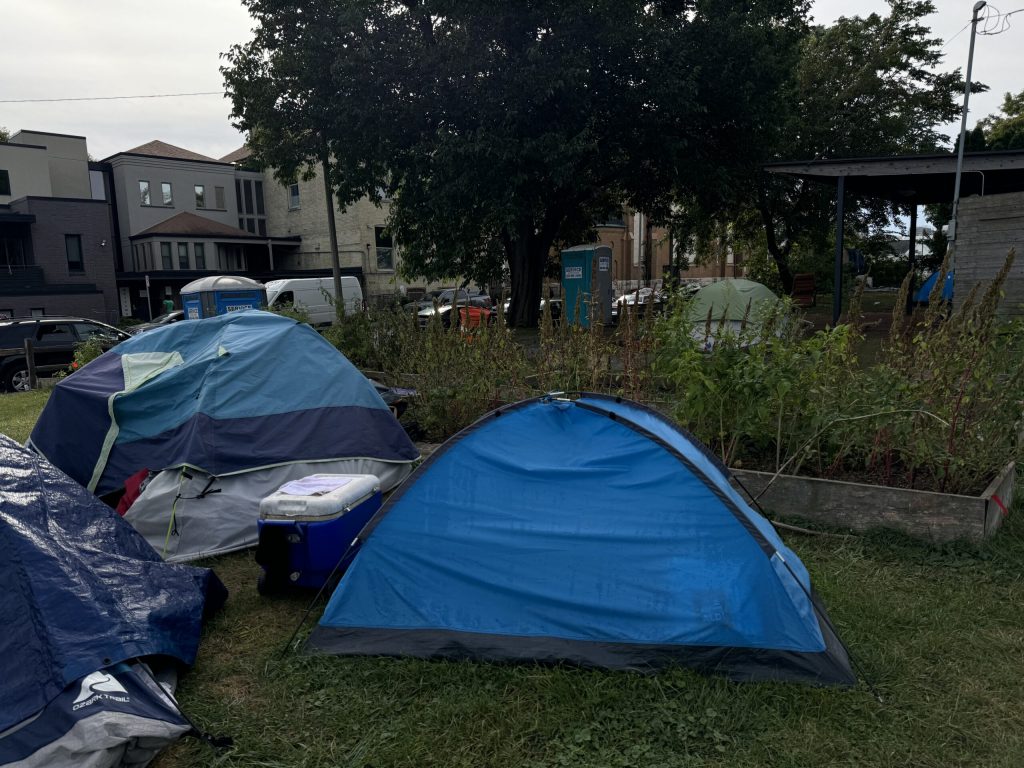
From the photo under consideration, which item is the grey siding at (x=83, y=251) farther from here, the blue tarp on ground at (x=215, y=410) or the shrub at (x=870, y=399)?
the shrub at (x=870, y=399)

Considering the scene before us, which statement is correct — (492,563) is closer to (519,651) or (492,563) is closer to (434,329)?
(519,651)

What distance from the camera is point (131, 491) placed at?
16.1 ft

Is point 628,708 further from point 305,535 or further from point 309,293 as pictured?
point 309,293

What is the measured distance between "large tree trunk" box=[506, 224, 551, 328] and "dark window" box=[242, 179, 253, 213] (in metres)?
28.5

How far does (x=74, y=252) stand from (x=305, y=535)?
35.0 meters

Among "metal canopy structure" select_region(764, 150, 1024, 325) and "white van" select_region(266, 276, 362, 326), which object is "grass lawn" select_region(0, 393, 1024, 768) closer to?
"metal canopy structure" select_region(764, 150, 1024, 325)

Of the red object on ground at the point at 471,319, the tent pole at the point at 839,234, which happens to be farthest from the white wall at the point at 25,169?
the tent pole at the point at 839,234

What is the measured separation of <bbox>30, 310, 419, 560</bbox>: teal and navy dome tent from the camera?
16.0 feet

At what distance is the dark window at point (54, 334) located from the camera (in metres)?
14.6

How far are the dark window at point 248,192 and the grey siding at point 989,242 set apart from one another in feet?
134

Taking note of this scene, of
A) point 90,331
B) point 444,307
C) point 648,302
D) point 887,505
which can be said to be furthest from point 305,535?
point 444,307

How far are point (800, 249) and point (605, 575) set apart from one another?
2969 centimetres

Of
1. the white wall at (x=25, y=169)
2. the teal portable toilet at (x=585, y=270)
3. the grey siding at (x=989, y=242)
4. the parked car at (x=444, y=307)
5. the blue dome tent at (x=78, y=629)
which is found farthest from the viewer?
the white wall at (x=25, y=169)

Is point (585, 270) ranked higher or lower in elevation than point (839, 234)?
lower
